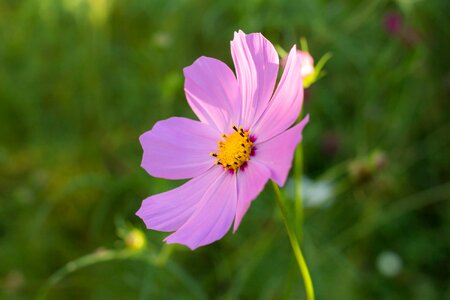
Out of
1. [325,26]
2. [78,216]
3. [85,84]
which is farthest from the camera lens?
[85,84]

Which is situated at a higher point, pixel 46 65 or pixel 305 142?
pixel 46 65

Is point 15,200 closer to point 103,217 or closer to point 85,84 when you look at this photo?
point 103,217

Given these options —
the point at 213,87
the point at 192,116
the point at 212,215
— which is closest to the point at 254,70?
the point at 213,87

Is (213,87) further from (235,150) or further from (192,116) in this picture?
(192,116)

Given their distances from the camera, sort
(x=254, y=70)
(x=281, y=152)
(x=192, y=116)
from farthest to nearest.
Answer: (x=192, y=116), (x=254, y=70), (x=281, y=152)

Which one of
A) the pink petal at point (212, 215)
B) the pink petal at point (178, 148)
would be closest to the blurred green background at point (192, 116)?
the pink petal at point (178, 148)

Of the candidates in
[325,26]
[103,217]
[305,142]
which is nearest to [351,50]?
[325,26]
